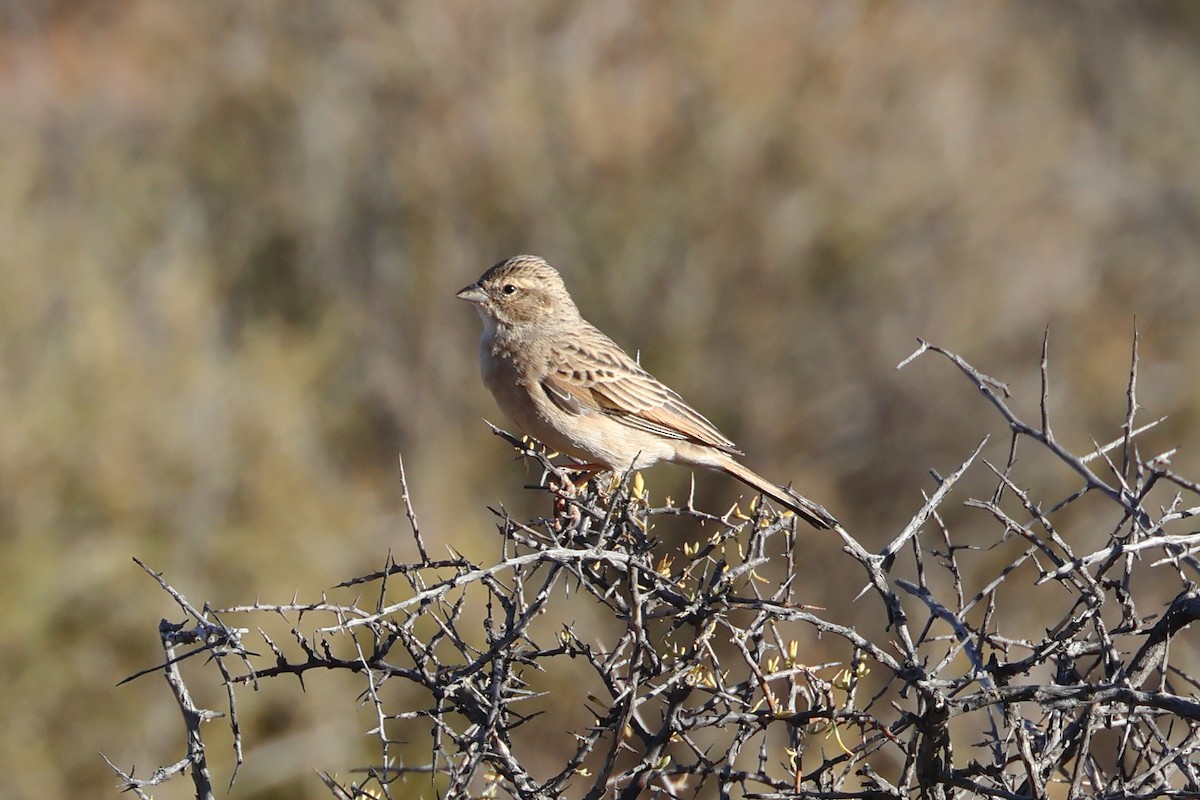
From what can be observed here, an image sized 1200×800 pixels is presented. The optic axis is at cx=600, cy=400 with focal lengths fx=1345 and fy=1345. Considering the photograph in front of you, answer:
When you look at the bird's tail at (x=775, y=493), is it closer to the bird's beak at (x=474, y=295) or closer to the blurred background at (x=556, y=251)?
the bird's beak at (x=474, y=295)

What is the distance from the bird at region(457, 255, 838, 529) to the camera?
582 cm

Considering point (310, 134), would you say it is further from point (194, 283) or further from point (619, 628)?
point (619, 628)

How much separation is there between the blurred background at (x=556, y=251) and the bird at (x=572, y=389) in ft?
14.6

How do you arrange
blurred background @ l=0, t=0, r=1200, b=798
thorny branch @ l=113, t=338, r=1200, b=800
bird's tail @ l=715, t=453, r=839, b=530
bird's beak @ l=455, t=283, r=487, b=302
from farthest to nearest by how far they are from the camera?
blurred background @ l=0, t=0, r=1200, b=798
bird's beak @ l=455, t=283, r=487, b=302
bird's tail @ l=715, t=453, r=839, b=530
thorny branch @ l=113, t=338, r=1200, b=800

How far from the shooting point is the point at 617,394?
628 centimetres

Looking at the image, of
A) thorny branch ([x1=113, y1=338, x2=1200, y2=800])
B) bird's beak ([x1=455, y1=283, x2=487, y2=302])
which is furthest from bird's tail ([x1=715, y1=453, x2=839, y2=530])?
bird's beak ([x1=455, y1=283, x2=487, y2=302])

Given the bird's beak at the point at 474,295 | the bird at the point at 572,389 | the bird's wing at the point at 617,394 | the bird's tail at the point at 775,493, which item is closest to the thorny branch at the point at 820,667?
the bird's tail at the point at 775,493

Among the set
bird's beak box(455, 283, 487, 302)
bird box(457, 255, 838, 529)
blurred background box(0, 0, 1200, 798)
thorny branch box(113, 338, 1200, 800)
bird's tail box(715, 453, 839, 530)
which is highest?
blurred background box(0, 0, 1200, 798)

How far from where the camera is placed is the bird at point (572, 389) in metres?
5.82

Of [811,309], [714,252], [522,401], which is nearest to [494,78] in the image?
[714,252]

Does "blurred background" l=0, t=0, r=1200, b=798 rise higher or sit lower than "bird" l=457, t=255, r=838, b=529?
higher

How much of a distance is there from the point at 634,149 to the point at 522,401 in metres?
8.66

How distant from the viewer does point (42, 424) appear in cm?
1004

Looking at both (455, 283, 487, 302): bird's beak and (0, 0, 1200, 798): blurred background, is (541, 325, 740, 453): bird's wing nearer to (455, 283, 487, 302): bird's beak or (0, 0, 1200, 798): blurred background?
(455, 283, 487, 302): bird's beak
